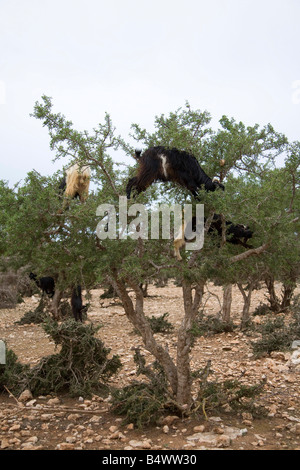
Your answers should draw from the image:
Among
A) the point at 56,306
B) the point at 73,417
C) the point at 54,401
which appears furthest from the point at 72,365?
the point at 56,306

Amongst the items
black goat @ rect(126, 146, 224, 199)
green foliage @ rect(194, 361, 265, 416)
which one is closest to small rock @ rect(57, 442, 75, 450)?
green foliage @ rect(194, 361, 265, 416)

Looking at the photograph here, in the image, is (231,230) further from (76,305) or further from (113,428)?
(76,305)

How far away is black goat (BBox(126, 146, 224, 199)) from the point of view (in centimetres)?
507

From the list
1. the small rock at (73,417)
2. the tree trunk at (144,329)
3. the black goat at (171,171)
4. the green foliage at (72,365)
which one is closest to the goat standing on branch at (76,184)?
the black goat at (171,171)

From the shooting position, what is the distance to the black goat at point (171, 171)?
507 cm

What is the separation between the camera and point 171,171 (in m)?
5.15

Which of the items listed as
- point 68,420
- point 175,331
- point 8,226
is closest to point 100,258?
point 8,226

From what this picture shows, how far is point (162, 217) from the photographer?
4637 mm

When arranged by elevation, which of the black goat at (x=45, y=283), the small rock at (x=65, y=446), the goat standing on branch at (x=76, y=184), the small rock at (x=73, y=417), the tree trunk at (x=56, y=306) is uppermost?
the goat standing on branch at (x=76, y=184)

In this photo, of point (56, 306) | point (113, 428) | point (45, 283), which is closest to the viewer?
point (113, 428)

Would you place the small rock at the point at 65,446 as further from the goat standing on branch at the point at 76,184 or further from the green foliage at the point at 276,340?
the green foliage at the point at 276,340

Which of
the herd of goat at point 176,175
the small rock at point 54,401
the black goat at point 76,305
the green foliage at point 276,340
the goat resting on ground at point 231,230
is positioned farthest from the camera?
the black goat at point 76,305

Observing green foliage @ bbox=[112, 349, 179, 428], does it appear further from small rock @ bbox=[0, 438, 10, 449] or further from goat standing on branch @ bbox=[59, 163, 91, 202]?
goat standing on branch @ bbox=[59, 163, 91, 202]
